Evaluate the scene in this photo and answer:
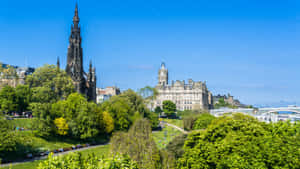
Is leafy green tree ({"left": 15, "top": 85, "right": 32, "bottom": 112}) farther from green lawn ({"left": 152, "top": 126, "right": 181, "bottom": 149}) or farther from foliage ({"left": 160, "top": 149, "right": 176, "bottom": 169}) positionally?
foliage ({"left": 160, "top": 149, "right": 176, "bottom": 169})

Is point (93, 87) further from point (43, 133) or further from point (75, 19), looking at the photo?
point (43, 133)

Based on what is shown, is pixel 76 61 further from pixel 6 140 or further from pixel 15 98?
pixel 6 140

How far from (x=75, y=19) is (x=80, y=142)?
4416 cm

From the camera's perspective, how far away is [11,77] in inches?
2982

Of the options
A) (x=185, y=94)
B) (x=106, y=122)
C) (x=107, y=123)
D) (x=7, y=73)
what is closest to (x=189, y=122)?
(x=107, y=123)

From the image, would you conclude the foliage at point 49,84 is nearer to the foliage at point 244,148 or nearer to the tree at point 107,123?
the tree at point 107,123

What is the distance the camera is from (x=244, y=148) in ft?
77.7

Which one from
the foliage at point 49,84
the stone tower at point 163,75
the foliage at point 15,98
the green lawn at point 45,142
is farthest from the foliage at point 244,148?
the stone tower at point 163,75

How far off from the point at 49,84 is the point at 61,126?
61.5 ft

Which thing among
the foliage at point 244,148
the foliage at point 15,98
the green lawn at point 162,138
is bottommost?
the green lawn at point 162,138

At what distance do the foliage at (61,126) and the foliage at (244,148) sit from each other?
24.2m

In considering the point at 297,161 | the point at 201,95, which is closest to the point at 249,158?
the point at 297,161

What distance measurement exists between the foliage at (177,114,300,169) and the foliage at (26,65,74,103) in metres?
39.2

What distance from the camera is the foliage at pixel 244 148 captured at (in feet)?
72.5
